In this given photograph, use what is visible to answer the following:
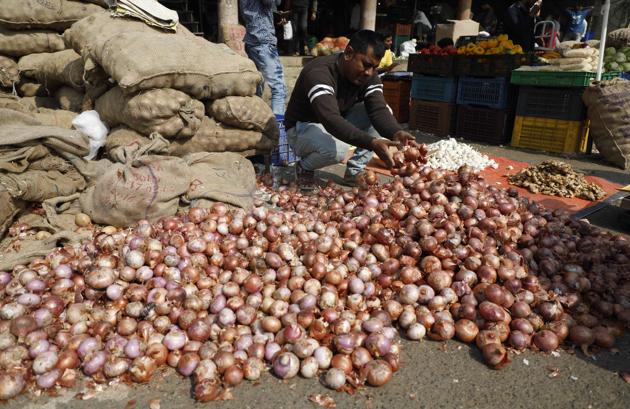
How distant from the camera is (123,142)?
3.43m

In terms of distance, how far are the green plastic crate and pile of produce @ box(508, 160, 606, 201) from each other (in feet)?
5.61

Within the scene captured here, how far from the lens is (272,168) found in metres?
4.39

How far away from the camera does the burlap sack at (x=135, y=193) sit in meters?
2.80

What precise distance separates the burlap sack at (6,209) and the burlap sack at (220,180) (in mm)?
1003

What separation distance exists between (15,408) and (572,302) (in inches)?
92.8

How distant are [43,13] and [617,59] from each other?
727 cm

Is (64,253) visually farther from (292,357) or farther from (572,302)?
(572,302)

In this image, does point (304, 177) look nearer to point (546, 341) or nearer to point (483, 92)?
point (546, 341)

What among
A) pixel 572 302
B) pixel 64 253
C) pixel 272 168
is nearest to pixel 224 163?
pixel 272 168

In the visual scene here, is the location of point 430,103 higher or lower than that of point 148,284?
higher

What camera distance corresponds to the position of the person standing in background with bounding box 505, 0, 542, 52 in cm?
693

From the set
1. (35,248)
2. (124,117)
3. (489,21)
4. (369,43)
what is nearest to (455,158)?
(369,43)

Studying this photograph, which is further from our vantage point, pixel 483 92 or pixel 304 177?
pixel 483 92

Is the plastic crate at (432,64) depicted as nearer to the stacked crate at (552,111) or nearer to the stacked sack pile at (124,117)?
the stacked crate at (552,111)
